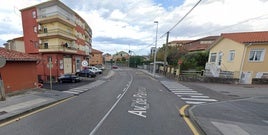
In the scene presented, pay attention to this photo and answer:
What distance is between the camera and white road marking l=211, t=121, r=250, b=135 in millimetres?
4298

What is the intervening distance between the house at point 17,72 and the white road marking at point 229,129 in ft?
43.0

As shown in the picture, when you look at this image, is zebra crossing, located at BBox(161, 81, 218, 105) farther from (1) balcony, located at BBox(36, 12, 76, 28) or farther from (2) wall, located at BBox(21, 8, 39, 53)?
(2) wall, located at BBox(21, 8, 39, 53)

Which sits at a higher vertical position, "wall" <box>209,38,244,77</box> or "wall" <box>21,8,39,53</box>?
"wall" <box>21,8,39,53</box>

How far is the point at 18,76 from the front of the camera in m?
11.1

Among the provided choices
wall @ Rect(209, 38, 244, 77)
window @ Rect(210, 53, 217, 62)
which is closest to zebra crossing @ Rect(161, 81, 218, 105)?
wall @ Rect(209, 38, 244, 77)

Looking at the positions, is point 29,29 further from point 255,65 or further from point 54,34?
point 255,65

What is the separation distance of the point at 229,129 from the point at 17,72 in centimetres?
1413

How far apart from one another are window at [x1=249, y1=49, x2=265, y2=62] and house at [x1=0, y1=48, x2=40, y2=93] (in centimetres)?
2545

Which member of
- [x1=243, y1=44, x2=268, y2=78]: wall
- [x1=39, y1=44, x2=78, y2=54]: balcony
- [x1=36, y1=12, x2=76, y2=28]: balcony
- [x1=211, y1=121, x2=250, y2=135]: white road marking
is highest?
[x1=36, y1=12, x2=76, y2=28]: balcony

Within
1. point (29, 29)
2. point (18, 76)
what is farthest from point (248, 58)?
point (29, 29)

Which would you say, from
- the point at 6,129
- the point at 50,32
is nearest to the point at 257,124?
the point at 6,129

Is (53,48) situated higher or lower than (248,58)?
higher

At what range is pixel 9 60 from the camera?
1000cm

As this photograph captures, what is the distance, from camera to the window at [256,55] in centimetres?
1820
